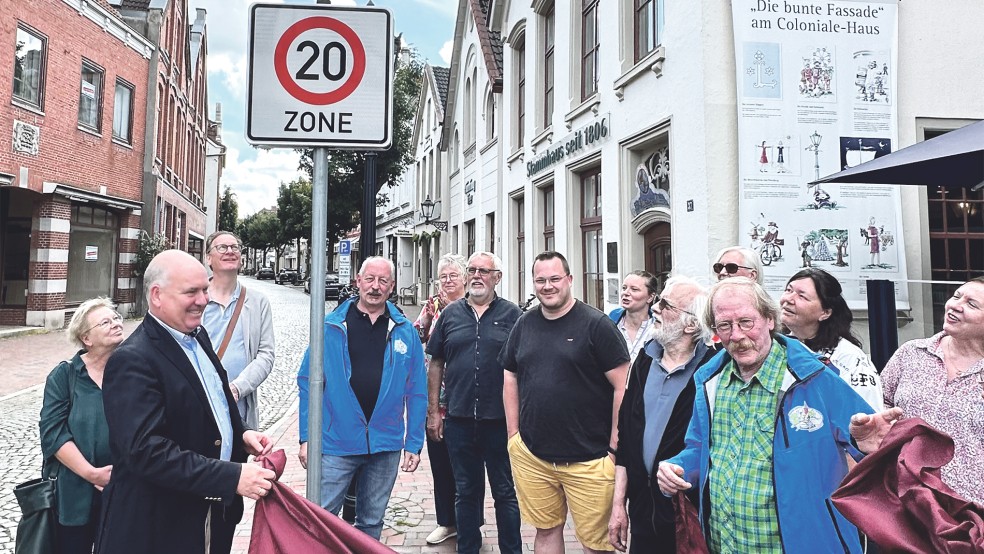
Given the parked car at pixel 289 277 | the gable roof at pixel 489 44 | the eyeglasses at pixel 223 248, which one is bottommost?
the eyeglasses at pixel 223 248

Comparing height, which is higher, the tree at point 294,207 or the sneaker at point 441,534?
the tree at point 294,207

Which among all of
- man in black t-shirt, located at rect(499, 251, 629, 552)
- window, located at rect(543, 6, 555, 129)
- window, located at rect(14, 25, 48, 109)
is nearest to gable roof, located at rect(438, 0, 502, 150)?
window, located at rect(543, 6, 555, 129)

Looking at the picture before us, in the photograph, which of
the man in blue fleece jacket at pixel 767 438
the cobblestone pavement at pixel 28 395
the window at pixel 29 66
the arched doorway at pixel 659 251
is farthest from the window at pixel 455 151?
the man in blue fleece jacket at pixel 767 438

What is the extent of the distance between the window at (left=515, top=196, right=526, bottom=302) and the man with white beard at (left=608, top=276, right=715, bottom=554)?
1073 cm

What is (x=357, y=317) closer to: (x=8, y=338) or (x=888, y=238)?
(x=888, y=238)

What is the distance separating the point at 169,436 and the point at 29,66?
17.6m

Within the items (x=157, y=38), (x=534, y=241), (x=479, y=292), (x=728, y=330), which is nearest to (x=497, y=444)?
(x=479, y=292)

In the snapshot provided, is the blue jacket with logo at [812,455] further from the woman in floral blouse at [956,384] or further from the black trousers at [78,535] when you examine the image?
the black trousers at [78,535]

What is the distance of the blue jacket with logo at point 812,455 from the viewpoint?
2068mm

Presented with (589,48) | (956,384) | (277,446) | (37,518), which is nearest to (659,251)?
(589,48)

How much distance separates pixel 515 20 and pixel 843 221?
959cm

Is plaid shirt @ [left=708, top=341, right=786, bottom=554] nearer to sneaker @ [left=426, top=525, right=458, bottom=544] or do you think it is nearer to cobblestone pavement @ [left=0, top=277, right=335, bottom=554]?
sneaker @ [left=426, top=525, right=458, bottom=544]

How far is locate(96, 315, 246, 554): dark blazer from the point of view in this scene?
6.37 ft

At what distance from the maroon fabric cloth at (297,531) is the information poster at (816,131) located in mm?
5537
